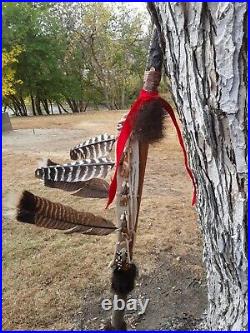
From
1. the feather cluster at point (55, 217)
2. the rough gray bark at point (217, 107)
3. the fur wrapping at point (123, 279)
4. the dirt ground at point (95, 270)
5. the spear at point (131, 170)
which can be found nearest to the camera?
the rough gray bark at point (217, 107)

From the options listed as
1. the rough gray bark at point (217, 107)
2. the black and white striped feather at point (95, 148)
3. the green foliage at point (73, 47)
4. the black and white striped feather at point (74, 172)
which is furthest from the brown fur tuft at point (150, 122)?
→ the green foliage at point (73, 47)

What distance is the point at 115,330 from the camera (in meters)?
1.30

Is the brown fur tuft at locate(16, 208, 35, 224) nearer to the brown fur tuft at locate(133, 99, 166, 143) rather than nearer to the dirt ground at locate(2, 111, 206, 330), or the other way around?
the dirt ground at locate(2, 111, 206, 330)

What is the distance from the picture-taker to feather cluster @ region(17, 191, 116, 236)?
1.06 metres

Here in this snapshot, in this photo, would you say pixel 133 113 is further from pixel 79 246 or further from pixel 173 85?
pixel 79 246

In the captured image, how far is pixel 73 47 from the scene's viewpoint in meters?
9.04

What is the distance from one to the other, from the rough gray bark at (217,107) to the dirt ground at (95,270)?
294 mm

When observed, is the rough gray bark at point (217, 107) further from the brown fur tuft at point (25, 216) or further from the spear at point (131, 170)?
the brown fur tuft at point (25, 216)

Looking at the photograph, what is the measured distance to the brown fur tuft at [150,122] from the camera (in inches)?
38.1

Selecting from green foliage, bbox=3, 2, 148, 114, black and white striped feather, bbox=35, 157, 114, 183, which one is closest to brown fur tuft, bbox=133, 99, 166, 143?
black and white striped feather, bbox=35, 157, 114, 183

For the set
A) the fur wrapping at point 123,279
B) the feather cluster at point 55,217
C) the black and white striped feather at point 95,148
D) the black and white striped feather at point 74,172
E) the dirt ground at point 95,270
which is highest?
the black and white striped feather at point 95,148

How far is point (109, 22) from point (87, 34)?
61 centimetres

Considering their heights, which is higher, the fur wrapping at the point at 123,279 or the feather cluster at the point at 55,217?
the feather cluster at the point at 55,217

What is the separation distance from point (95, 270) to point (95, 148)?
612mm
